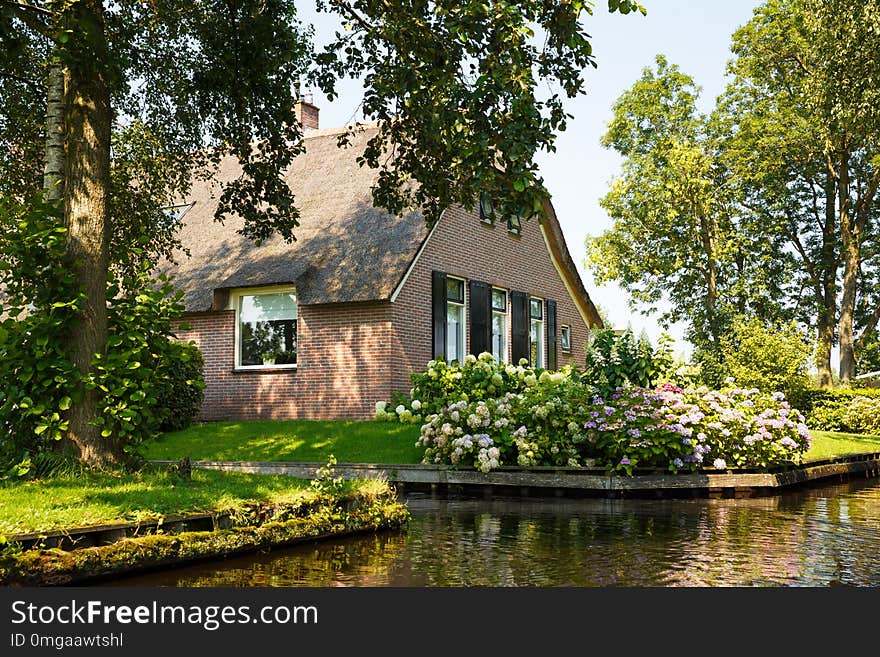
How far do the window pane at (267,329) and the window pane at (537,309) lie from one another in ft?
24.4

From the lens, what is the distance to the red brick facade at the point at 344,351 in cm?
1812

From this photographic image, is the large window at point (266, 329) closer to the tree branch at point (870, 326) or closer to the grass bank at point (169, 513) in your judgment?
the grass bank at point (169, 513)

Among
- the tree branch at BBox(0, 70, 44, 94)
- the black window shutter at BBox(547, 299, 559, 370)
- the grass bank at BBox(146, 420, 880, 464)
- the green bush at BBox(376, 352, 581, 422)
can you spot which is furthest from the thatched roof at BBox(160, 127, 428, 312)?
the black window shutter at BBox(547, 299, 559, 370)

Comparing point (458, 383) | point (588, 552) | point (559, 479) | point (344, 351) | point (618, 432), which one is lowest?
point (588, 552)

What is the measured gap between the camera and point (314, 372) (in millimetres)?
18703

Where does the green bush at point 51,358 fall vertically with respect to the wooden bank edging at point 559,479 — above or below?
above

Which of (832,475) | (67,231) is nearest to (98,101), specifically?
(67,231)

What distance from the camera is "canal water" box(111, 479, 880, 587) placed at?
6.59m

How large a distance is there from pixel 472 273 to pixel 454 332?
5.23 ft

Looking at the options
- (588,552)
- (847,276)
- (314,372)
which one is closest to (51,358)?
(588,552)

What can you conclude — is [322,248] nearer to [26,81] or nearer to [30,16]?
[26,81]

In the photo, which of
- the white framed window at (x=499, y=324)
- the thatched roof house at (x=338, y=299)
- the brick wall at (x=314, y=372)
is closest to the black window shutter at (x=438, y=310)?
the thatched roof house at (x=338, y=299)

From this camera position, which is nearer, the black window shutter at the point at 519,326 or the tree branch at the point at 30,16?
the tree branch at the point at 30,16

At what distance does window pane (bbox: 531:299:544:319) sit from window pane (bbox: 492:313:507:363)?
1719 millimetres
